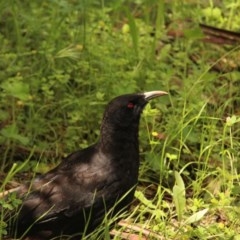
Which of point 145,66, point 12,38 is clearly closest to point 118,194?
point 145,66

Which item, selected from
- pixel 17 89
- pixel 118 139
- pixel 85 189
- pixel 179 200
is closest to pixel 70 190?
pixel 85 189

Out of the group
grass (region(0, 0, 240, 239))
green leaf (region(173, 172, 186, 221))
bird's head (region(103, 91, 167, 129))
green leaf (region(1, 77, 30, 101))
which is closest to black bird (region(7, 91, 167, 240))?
bird's head (region(103, 91, 167, 129))

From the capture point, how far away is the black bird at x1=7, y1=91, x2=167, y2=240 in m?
4.22

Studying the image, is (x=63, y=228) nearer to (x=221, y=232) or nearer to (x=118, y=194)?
(x=118, y=194)

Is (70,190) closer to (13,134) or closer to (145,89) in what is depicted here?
(13,134)

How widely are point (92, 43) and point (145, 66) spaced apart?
46 cm

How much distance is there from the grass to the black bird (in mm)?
159

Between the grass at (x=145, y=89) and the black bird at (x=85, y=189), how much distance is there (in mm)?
159

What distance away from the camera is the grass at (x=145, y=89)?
4.70 metres

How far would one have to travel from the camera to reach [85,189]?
4250 millimetres

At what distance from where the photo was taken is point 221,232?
14.4 feet

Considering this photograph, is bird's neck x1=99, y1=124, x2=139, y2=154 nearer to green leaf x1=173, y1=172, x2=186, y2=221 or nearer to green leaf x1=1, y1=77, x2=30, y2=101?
green leaf x1=173, y1=172, x2=186, y2=221

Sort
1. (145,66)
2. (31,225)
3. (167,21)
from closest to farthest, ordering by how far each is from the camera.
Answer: (31,225) < (145,66) < (167,21)

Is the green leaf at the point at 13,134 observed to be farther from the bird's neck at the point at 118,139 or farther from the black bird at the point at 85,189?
the bird's neck at the point at 118,139
